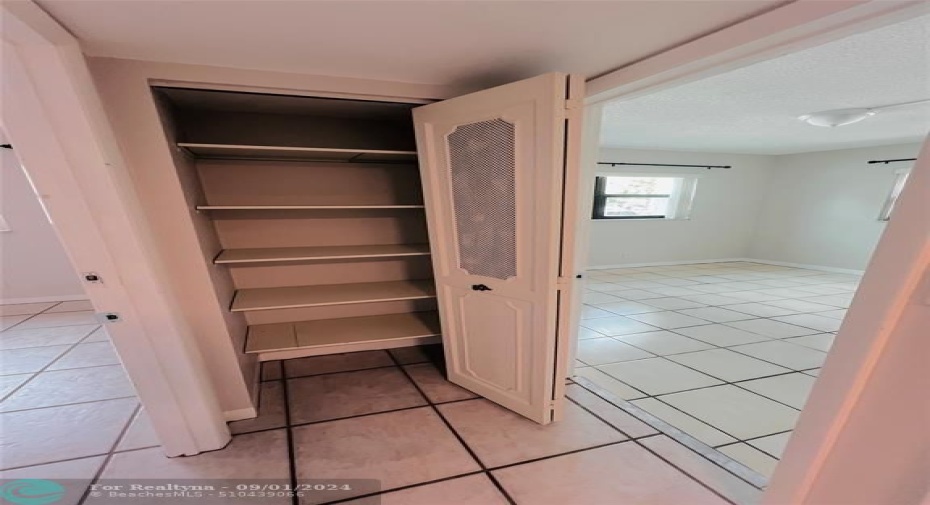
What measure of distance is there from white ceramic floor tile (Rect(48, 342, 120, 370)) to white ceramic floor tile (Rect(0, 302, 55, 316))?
159 centimetres

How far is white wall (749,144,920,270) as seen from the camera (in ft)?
17.9

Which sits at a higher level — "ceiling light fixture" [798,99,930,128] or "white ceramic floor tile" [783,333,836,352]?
"ceiling light fixture" [798,99,930,128]

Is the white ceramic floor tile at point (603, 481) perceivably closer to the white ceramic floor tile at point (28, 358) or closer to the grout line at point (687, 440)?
the grout line at point (687, 440)

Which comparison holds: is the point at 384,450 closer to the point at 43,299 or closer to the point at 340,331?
the point at 340,331

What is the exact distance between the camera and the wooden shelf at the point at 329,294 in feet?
7.09

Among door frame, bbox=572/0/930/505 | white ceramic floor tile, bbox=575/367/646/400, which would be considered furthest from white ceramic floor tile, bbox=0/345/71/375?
door frame, bbox=572/0/930/505

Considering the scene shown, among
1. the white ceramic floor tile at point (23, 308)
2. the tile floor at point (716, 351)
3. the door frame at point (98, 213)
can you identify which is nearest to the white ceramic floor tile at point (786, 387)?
the tile floor at point (716, 351)

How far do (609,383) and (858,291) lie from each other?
5.18ft

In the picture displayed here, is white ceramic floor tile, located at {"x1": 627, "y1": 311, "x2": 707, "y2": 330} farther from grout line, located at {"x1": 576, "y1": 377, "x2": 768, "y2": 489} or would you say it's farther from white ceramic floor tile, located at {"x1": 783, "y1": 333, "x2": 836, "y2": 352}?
grout line, located at {"x1": 576, "y1": 377, "x2": 768, "y2": 489}

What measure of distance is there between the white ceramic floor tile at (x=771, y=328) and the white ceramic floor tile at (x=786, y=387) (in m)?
0.93

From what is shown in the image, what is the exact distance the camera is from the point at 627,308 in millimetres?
3967

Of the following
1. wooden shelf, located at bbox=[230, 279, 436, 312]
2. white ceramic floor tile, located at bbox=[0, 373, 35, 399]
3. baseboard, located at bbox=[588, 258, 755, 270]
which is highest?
wooden shelf, located at bbox=[230, 279, 436, 312]

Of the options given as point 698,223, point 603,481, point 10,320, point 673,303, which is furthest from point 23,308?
point 698,223

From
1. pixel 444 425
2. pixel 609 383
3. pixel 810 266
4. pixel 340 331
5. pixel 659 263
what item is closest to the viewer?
pixel 444 425
